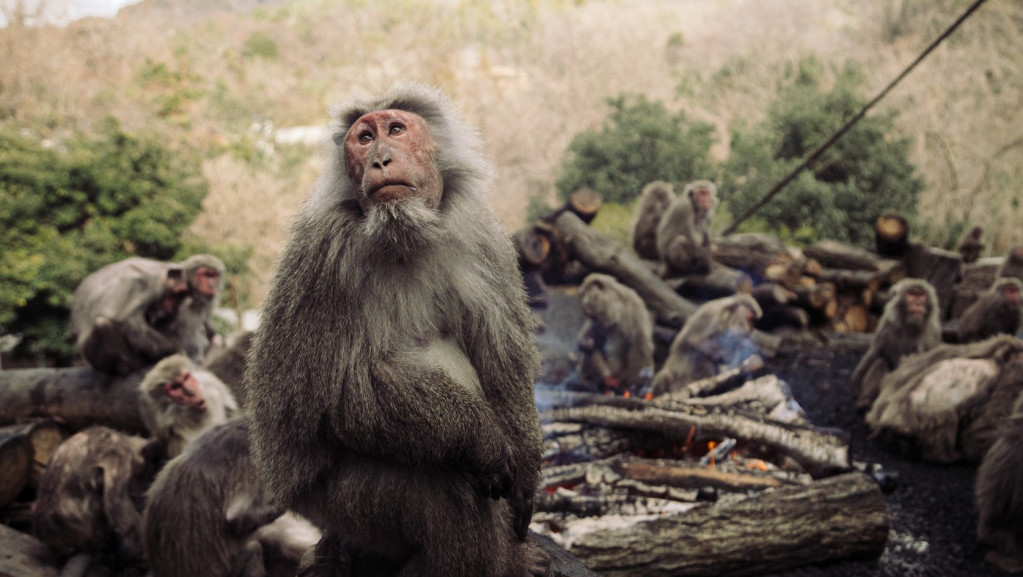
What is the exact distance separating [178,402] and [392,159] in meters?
3.00

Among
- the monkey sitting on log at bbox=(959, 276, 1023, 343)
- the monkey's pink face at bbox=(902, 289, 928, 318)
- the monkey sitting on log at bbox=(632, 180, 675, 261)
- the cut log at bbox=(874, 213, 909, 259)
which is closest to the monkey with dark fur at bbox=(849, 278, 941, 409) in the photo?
the monkey's pink face at bbox=(902, 289, 928, 318)

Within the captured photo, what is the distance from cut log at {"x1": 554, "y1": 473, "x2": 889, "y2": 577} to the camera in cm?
346

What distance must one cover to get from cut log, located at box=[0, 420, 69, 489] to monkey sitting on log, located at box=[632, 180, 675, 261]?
7.51 m

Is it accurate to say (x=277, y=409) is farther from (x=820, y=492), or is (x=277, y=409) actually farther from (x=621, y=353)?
(x=621, y=353)

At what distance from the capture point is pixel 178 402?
405 centimetres

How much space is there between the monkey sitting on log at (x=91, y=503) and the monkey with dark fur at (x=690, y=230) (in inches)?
272

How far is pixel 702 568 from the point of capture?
140 inches

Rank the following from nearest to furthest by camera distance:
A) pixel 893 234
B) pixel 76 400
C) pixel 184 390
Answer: pixel 184 390
pixel 76 400
pixel 893 234

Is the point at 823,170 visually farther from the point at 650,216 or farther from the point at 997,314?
the point at 997,314

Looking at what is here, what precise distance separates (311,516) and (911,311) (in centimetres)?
688

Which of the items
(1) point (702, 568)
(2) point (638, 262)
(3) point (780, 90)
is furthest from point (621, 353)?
(3) point (780, 90)

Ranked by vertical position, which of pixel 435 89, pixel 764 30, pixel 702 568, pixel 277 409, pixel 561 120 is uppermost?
pixel 764 30

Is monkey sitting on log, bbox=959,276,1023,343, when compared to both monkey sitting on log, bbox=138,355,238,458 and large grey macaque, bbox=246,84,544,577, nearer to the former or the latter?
large grey macaque, bbox=246,84,544,577

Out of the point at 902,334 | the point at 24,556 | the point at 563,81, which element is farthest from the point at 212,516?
the point at 563,81
